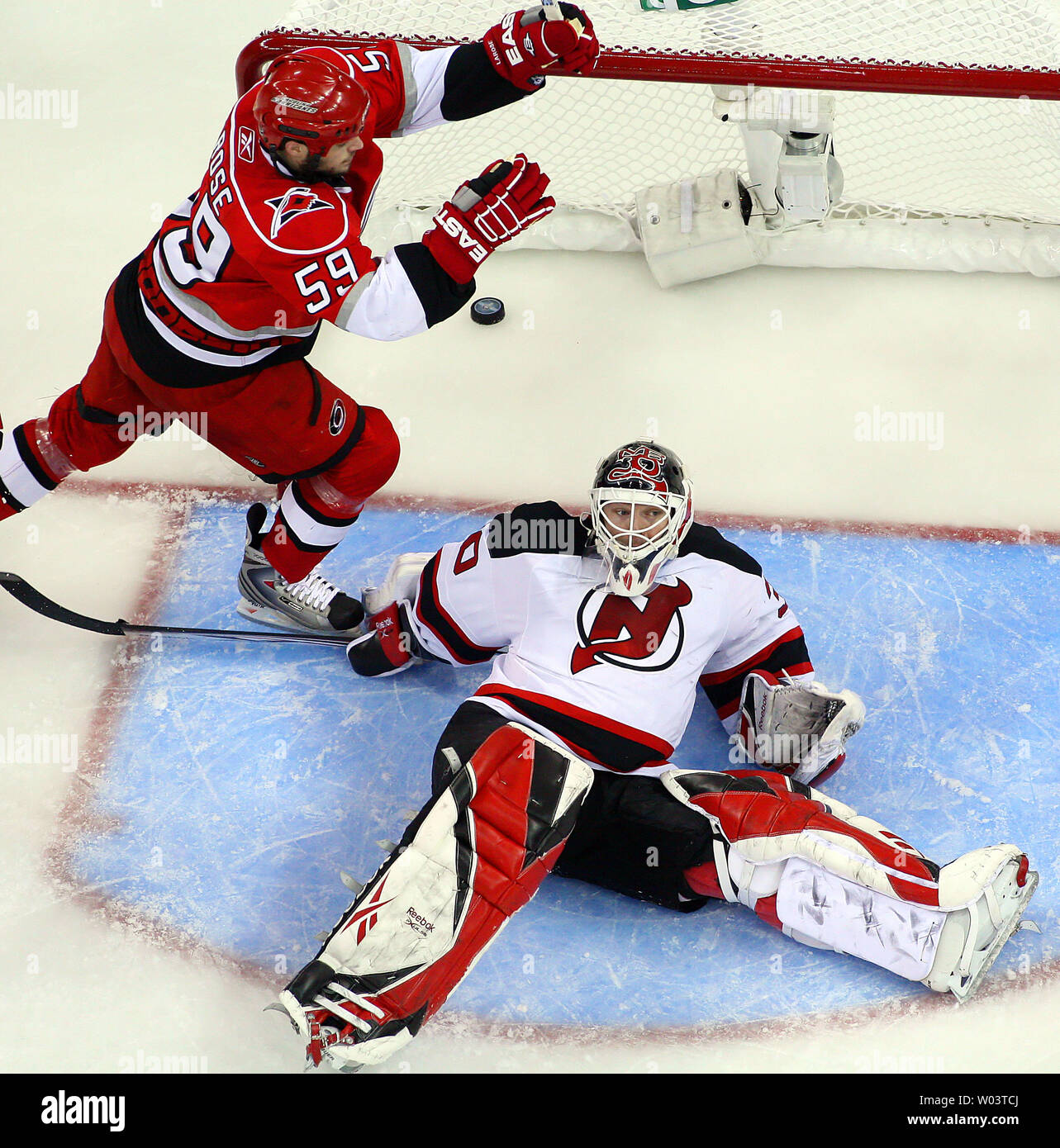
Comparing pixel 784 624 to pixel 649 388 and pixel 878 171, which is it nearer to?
pixel 649 388

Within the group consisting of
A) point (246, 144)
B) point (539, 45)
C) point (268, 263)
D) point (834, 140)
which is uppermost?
point (539, 45)

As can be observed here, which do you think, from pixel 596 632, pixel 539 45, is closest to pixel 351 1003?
pixel 596 632

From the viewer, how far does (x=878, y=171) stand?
492 centimetres

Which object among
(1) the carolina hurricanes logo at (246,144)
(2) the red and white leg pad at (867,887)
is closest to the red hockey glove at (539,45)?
(1) the carolina hurricanes logo at (246,144)

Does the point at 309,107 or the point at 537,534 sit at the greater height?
the point at 309,107

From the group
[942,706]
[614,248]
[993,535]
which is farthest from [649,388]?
[942,706]

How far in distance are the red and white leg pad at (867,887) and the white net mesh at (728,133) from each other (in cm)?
226

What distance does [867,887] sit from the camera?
2.87 m

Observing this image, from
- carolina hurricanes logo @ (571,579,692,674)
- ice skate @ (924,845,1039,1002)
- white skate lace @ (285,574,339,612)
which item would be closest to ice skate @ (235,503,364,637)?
white skate lace @ (285,574,339,612)

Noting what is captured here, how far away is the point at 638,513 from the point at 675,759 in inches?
29.8

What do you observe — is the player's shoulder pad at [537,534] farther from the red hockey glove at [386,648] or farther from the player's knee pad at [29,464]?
the player's knee pad at [29,464]

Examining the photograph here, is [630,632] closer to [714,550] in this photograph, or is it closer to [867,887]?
[714,550]

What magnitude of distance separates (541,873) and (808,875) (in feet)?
1.88

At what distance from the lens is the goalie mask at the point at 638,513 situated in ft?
9.72
